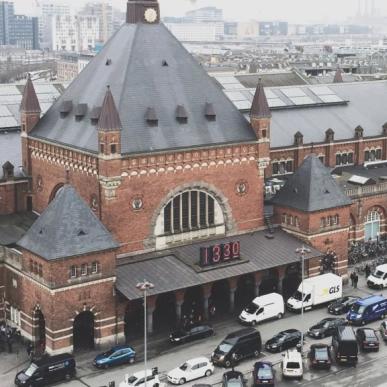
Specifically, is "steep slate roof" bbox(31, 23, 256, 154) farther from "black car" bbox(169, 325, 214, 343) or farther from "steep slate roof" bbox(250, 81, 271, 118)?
"black car" bbox(169, 325, 214, 343)

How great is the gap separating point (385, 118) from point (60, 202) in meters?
63.0

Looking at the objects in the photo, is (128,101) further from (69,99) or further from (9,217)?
(9,217)

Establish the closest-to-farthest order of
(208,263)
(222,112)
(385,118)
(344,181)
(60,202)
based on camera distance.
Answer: (60,202) < (208,263) < (222,112) < (344,181) < (385,118)

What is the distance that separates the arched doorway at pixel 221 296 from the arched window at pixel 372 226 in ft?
87.2

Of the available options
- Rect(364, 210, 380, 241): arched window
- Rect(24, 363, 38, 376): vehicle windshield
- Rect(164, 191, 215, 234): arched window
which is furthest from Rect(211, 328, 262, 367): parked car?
Rect(364, 210, 380, 241): arched window

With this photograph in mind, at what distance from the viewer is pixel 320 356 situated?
2623 inches

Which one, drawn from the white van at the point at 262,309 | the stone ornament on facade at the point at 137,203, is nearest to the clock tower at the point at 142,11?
the stone ornament on facade at the point at 137,203

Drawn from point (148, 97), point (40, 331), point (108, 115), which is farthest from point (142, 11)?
point (40, 331)

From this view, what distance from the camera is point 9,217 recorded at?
8600 centimetres

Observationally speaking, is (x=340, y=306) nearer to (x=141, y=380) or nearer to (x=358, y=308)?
(x=358, y=308)

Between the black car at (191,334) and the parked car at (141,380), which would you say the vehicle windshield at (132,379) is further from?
the black car at (191,334)

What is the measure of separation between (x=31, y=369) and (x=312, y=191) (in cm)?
3372

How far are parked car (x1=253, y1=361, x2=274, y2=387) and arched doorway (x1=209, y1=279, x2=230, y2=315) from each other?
15396 millimetres

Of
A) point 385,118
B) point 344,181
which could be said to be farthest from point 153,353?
point 385,118
